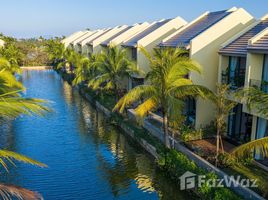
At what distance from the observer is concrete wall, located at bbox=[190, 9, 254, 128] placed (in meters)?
21.6

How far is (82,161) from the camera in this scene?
19.7m

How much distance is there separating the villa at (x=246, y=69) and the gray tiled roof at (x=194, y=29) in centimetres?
470

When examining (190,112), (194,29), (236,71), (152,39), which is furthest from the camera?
(152,39)

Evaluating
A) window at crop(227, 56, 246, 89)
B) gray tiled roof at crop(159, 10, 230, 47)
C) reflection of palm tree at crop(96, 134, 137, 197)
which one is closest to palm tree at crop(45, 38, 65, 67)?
gray tiled roof at crop(159, 10, 230, 47)

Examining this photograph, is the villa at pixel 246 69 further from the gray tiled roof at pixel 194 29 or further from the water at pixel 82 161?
the water at pixel 82 161

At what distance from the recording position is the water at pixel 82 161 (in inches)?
628

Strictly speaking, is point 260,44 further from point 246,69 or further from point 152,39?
point 152,39

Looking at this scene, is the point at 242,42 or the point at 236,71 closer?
the point at 242,42

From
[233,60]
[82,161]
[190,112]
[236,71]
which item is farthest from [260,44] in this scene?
[82,161]

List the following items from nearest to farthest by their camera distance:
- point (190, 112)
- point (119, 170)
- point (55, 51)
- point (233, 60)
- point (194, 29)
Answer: point (119, 170), point (233, 60), point (190, 112), point (194, 29), point (55, 51)

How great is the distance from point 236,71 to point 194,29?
8.20 meters

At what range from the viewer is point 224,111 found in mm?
16594

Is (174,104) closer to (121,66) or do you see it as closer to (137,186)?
(137,186)

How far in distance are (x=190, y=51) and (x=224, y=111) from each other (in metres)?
6.59
